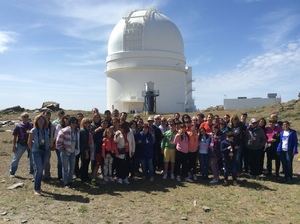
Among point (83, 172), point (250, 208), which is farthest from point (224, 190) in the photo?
point (83, 172)

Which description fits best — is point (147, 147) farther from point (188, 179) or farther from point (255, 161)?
point (255, 161)

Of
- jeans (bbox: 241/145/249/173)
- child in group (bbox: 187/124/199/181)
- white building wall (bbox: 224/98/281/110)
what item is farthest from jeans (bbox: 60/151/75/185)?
white building wall (bbox: 224/98/281/110)

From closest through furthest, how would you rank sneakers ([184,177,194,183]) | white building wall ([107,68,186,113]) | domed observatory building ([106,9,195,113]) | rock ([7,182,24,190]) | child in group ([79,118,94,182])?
rock ([7,182,24,190])
child in group ([79,118,94,182])
sneakers ([184,177,194,183])
domed observatory building ([106,9,195,113])
white building wall ([107,68,186,113])

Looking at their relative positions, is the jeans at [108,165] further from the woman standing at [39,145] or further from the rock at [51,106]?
the rock at [51,106]

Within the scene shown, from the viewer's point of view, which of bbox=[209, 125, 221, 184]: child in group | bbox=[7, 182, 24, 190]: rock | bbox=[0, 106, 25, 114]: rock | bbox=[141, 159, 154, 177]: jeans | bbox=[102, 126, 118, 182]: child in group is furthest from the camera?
bbox=[0, 106, 25, 114]: rock

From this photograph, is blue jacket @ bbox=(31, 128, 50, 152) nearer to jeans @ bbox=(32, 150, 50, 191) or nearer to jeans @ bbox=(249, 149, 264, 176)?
jeans @ bbox=(32, 150, 50, 191)

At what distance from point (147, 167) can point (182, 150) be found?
3.26 ft

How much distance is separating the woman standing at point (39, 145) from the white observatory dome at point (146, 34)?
105ft

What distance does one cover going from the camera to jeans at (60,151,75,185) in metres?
10.1

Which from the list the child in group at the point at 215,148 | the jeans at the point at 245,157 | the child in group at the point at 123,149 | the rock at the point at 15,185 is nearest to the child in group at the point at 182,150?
the child in group at the point at 215,148

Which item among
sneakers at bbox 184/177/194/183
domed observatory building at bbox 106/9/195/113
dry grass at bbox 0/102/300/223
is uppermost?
domed observatory building at bbox 106/9/195/113

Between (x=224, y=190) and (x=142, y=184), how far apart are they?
1928 millimetres

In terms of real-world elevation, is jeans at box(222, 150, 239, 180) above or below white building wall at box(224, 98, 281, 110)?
below

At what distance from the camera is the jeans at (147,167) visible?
11.4 metres
